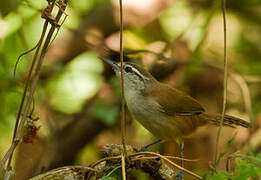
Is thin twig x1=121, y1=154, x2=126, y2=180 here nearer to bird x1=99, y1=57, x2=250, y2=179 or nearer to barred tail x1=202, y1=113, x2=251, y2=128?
bird x1=99, y1=57, x2=250, y2=179

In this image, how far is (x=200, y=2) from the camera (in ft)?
22.9

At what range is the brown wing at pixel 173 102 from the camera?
4.08 metres

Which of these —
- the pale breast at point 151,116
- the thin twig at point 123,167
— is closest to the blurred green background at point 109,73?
the pale breast at point 151,116

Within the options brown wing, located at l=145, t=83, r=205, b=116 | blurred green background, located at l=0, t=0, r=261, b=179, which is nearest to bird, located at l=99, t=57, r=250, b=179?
brown wing, located at l=145, t=83, r=205, b=116

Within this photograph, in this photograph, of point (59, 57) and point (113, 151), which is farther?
point (59, 57)

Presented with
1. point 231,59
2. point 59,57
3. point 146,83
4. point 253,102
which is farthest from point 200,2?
point 146,83

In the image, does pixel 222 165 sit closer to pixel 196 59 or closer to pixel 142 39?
pixel 196 59

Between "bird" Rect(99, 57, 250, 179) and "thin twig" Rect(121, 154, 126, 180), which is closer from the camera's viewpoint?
"thin twig" Rect(121, 154, 126, 180)

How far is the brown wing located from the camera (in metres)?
4.08

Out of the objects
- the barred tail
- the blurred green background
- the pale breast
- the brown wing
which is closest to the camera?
the pale breast

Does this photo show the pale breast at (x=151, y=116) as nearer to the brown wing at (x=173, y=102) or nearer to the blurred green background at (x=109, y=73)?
the brown wing at (x=173, y=102)

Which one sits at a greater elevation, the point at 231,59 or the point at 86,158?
the point at 231,59

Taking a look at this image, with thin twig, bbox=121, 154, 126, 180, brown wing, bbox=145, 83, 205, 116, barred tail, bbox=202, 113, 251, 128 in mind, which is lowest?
thin twig, bbox=121, 154, 126, 180

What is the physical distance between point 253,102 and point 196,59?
1002mm
